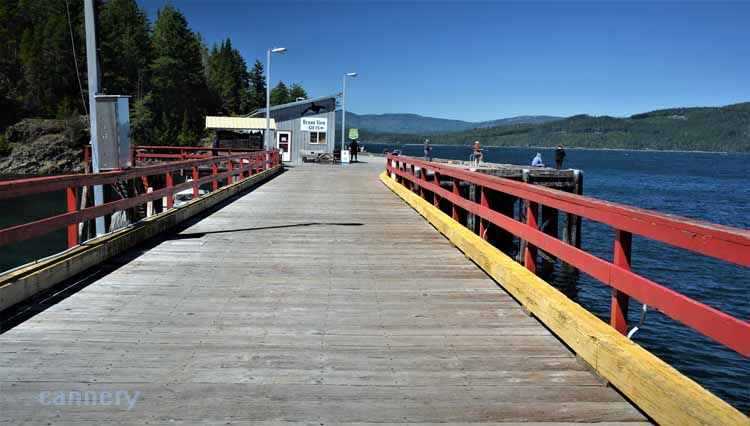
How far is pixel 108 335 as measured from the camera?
492cm

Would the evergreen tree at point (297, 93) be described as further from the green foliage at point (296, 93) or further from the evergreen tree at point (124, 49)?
the evergreen tree at point (124, 49)

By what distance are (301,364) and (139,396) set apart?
3.55 feet

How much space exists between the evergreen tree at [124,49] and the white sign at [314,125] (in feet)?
174

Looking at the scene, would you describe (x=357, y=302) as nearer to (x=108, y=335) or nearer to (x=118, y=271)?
(x=108, y=335)

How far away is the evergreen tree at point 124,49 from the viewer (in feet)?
306

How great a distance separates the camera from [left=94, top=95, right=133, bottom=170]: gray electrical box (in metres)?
9.21

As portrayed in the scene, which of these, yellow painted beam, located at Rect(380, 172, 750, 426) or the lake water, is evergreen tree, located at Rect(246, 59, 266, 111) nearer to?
the lake water

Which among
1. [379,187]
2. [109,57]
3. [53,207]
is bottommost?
[53,207]

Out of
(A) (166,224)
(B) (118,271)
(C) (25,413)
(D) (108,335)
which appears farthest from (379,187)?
(C) (25,413)

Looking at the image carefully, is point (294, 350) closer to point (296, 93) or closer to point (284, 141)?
point (284, 141)

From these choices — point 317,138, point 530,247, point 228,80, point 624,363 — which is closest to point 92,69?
point 530,247

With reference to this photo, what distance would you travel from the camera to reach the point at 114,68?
93.6m

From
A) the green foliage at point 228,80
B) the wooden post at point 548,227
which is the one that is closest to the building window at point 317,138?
the wooden post at point 548,227

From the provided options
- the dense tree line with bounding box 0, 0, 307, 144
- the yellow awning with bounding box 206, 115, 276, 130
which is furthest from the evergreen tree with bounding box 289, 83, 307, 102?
the yellow awning with bounding box 206, 115, 276, 130
